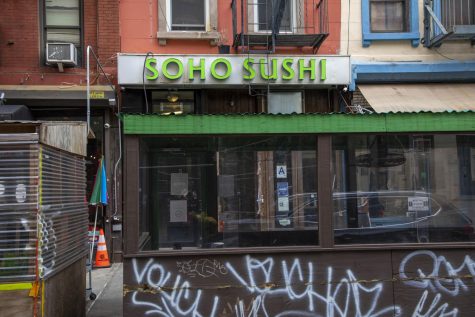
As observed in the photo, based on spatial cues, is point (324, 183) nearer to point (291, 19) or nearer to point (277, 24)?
point (277, 24)

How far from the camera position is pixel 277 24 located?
10695 millimetres

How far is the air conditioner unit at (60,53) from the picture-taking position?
10.5 meters

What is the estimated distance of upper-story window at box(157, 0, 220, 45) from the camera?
36.0 ft

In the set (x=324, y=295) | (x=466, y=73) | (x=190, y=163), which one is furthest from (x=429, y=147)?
(x=466, y=73)

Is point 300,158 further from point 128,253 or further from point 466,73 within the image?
point 466,73

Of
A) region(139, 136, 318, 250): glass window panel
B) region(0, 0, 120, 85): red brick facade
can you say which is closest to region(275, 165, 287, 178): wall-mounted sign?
region(139, 136, 318, 250): glass window panel

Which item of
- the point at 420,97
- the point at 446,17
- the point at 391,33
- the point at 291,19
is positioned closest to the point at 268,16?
the point at 291,19

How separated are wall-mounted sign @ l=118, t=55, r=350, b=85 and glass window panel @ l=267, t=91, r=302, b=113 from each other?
1.61 feet

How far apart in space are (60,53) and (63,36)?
0.80 meters

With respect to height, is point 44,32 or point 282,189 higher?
point 44,32

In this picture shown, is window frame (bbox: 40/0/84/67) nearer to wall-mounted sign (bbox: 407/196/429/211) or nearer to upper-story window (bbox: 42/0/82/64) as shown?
upper-story window (bbox: 42/0/82/64)

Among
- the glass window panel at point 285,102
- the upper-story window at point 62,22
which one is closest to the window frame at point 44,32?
the upper-story window at point 62,22

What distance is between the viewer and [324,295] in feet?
17.8

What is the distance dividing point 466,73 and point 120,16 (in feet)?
24.3
